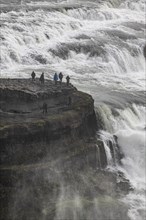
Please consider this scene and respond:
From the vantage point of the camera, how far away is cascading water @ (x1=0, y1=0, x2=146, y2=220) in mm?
27766

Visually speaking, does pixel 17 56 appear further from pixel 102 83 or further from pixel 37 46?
pixel 102 83

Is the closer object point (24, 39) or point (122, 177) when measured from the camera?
point (122, 177)

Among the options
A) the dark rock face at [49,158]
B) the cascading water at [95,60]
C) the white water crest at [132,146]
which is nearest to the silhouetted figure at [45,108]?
the dark rock face at [49,158]

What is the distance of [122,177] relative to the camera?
1065 inches

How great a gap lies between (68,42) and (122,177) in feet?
72.2

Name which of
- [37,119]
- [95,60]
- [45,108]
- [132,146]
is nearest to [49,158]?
[37,119]

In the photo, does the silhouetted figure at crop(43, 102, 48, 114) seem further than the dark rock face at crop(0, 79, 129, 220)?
Yes

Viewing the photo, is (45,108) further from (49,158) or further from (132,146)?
(132,146)

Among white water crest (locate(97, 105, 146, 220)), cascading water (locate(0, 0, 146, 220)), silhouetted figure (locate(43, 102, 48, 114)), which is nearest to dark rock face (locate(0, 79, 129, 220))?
silhouetted figure (locate(43, 102, 48, 114))

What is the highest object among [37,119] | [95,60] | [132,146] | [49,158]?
[37,119]

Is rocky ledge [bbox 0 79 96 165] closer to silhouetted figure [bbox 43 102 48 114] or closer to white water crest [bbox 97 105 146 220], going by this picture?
silhouetted figure [bbox 43 102 48 114]

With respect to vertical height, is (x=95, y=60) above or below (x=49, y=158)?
below

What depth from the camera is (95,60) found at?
1762 inches

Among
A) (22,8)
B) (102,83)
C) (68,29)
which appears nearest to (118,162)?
(102,83)
